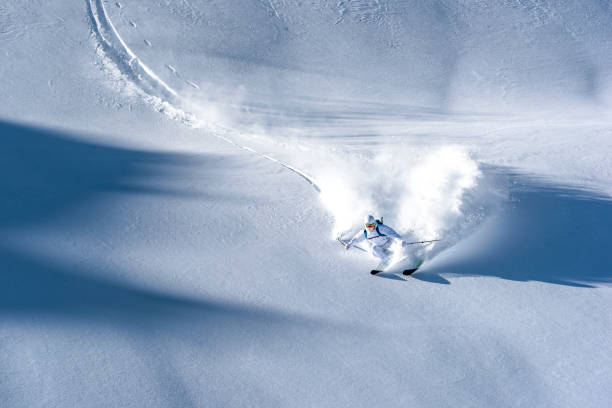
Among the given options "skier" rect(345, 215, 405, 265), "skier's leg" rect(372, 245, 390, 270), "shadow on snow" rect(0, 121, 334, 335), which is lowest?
"shadow on snow" rect(0, 121, 334, 335)

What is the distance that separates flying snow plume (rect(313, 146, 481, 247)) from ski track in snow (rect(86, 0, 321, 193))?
0.47 metres

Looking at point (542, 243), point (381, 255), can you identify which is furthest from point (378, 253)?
point (542, 243)

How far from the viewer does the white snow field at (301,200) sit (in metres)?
5.66

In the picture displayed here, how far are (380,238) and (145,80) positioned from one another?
568 cm

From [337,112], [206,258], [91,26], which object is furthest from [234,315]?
[91,26]

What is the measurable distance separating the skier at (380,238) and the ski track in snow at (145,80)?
148 centimetres

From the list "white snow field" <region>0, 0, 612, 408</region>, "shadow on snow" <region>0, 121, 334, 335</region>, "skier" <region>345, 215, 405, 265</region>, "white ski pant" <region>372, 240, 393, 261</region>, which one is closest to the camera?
"white snow field" <region>0, 0, 612, 408</region>

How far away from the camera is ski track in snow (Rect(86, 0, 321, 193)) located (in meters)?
8.98

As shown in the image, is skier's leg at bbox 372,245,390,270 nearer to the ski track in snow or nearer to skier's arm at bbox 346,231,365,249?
skier's arm at bbox 346,231,365,249

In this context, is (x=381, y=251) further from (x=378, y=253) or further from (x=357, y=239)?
(x=357, y=239)

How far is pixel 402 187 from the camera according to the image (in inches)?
311

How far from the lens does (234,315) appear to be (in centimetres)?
615

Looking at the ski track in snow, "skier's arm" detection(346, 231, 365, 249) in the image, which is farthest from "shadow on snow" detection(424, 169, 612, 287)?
the ski track in snow

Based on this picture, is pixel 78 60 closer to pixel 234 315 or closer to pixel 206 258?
pixel 206 258
